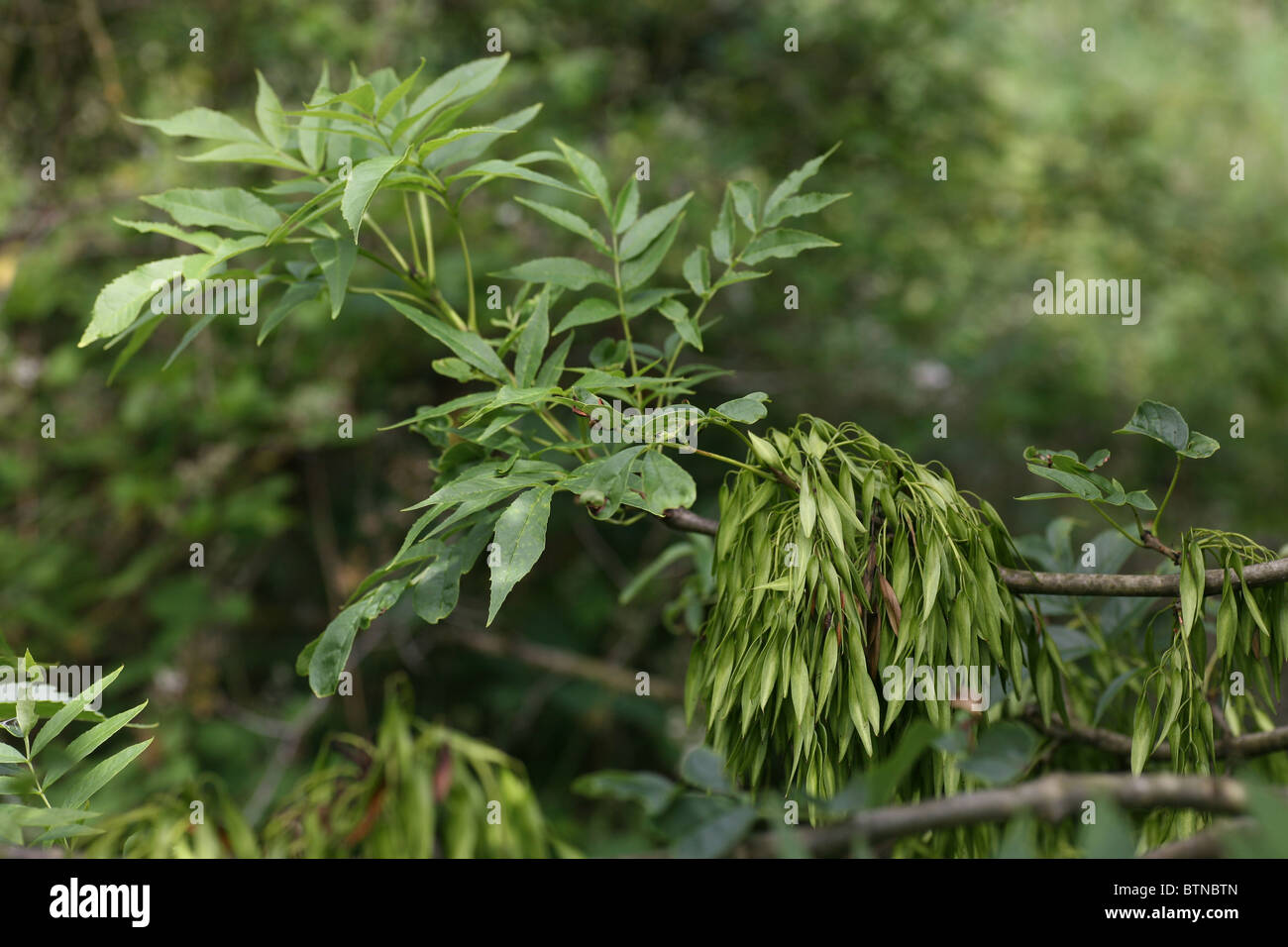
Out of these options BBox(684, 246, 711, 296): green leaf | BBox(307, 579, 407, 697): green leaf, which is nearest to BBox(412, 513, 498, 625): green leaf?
BBox(307, 579, 407, 697): green leaf

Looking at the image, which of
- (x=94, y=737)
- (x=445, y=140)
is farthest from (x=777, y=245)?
(x=94, y=737)

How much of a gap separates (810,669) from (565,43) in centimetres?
256

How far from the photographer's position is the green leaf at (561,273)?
68 centimetres

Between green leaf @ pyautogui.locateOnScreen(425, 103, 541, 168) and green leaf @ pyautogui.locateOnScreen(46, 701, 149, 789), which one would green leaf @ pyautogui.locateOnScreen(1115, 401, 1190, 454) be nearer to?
green leaf @ pyautogui.locateOnScreen(425, 103, 541, 168)

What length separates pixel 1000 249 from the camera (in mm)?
2932

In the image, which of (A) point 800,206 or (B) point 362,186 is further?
(A) point 800,206

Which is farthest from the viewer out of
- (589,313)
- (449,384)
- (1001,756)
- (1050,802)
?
(449,384)

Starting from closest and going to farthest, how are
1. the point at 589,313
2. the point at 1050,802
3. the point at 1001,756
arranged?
the point at 1050,802, the point at 1001,756, the point at 589,313

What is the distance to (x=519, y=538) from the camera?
537 millimetres

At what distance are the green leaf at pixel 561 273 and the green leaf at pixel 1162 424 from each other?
36 centimetres

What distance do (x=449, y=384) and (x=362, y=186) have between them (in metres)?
1.50

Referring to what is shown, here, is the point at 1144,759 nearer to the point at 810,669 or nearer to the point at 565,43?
the point at 810,669

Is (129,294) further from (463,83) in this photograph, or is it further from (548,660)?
(548,660)
